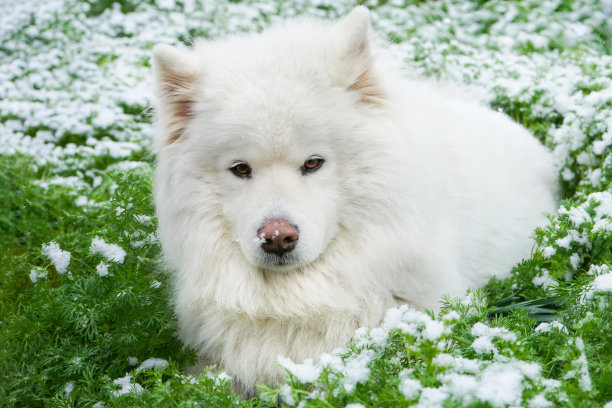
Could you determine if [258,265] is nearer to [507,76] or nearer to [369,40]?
[369,40]

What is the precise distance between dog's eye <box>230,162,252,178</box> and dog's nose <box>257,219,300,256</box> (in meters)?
0.34

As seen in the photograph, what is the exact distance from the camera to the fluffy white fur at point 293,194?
2924 millimetres

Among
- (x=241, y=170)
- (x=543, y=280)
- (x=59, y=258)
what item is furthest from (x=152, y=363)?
(x=543, y=280)

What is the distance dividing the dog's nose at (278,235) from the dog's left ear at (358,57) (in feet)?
2.61

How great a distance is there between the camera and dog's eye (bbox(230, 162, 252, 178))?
9.86ft

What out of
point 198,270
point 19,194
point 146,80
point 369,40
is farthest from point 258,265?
point 146,80

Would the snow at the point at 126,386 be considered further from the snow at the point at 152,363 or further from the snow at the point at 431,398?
the snow at the point at 431,398

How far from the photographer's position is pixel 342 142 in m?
2.97

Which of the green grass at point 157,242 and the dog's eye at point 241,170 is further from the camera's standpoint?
the dog's eye at point 241,170

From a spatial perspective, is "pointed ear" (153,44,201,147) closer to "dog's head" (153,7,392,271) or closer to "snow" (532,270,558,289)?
"dog's head" (153,7,392,271)

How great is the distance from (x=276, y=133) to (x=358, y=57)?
582 mm

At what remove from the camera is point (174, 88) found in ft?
10.4

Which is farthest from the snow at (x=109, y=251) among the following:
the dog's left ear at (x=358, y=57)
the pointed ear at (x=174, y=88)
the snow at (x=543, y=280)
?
the snow at (x=543, y=280)

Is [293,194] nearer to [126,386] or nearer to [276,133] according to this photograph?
[276,133]
